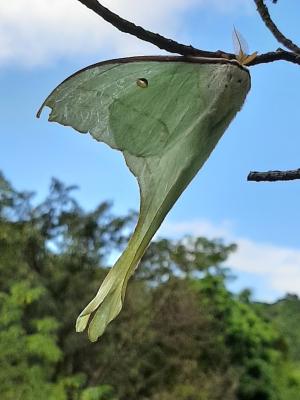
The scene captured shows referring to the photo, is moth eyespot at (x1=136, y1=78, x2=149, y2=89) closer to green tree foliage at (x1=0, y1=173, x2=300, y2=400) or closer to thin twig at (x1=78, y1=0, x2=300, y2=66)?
thin twig at (x1=78, y1=0, x2=300, y2=66)

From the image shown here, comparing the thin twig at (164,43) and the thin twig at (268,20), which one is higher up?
the thin twig at (268,20)

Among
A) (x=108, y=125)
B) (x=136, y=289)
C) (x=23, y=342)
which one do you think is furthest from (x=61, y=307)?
(x=108, y=125)

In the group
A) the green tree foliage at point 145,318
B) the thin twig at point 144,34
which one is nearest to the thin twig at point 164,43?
the thin twig at point 144,34

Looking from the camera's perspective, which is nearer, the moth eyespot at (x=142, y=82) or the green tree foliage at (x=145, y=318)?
the moth eyespot at (x=142, y=82)

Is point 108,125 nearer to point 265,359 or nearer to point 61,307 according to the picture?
point 61,307

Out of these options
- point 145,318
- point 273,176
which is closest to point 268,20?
point 273,176

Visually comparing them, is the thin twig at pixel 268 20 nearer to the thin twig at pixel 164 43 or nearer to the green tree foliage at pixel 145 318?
the thin twig at pixel 164 43

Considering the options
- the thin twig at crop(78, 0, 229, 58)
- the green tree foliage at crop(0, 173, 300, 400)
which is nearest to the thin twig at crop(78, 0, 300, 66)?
the thin twig at crop(78, 0, 229, 58)
